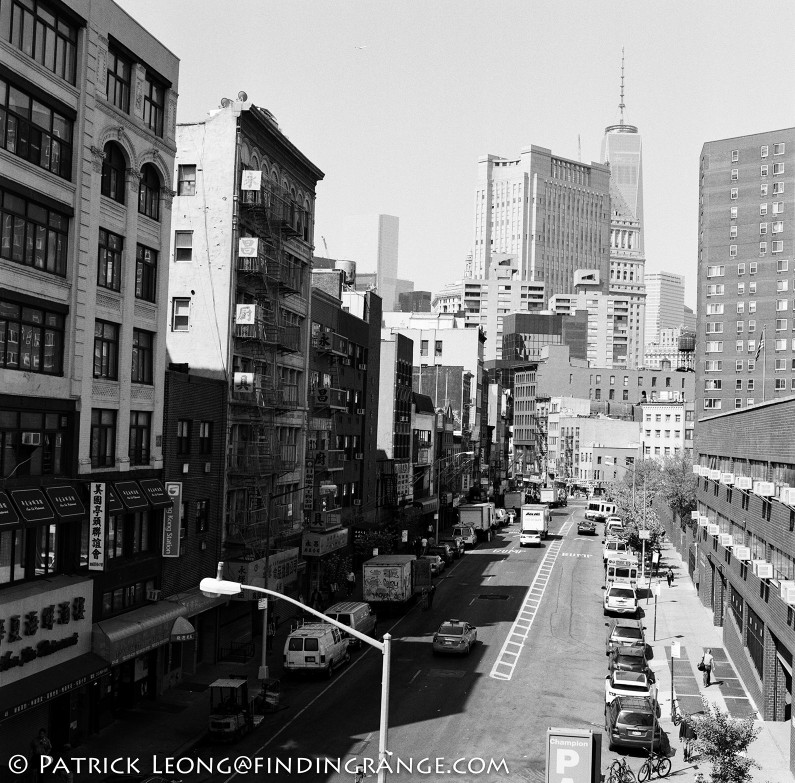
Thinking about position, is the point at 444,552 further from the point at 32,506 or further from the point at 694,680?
the point at 32,506

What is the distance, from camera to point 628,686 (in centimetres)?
4238

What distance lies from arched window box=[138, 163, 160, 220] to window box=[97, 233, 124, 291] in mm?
2644

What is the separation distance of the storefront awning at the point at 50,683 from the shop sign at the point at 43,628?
0.25 meters

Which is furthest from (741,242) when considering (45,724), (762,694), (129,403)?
(45,724)

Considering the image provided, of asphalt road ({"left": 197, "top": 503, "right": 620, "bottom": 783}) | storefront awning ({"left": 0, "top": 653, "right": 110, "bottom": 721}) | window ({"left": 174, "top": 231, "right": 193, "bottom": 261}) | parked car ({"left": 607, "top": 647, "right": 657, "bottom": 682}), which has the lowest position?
asphalt road ({"left": 197, "top": 503, "right": 620, "bottom": 783})

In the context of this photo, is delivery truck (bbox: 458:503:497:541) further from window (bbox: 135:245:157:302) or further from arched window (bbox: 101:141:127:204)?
arched window (bbox: 101:141:127:204)

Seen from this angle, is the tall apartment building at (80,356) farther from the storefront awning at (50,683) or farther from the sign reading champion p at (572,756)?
the sign reading champion p at (572,756)

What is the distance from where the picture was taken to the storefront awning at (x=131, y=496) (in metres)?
40.1

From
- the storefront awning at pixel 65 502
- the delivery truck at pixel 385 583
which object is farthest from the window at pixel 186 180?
the delivery truck at pixel 385 583

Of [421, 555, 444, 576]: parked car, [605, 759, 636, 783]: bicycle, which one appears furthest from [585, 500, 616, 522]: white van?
[605, 759, 636, 783]: bicycle

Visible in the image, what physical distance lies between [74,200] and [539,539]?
2744 inches

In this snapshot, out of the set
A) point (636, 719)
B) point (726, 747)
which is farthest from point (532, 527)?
point (726, 747)

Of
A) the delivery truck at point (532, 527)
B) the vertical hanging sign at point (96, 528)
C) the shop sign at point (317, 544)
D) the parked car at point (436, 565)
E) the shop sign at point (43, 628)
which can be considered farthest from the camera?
the delivery truck at point (532, 527)

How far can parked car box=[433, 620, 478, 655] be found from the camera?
167 ft
